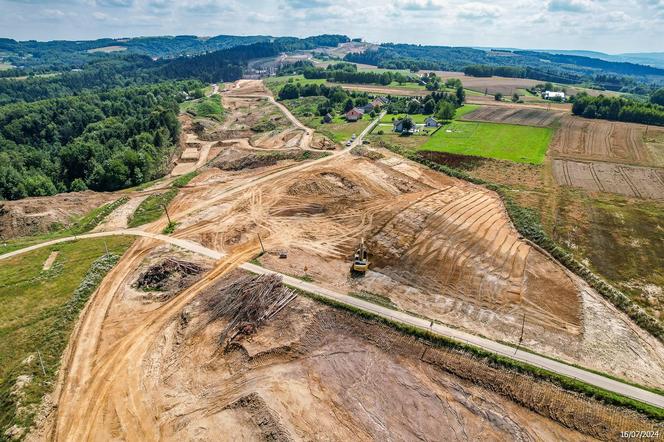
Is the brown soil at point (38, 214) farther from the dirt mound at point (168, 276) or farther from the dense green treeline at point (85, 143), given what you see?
the dirt mound at point (168, 276)

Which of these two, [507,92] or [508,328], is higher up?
Result: [507,92]

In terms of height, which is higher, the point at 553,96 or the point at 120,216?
the point at 553,96

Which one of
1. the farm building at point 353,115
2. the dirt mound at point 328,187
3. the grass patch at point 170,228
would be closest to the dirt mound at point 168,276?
the grass patch at point 170,228

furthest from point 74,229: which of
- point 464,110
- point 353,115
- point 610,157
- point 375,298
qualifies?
point 464,110

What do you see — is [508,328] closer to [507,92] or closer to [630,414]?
[630,414]

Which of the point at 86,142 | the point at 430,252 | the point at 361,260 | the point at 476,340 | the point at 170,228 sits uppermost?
the point at 86,142

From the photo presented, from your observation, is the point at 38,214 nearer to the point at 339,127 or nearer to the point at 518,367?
the point at 518,367

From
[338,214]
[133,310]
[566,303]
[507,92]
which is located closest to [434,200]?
[338,214]
